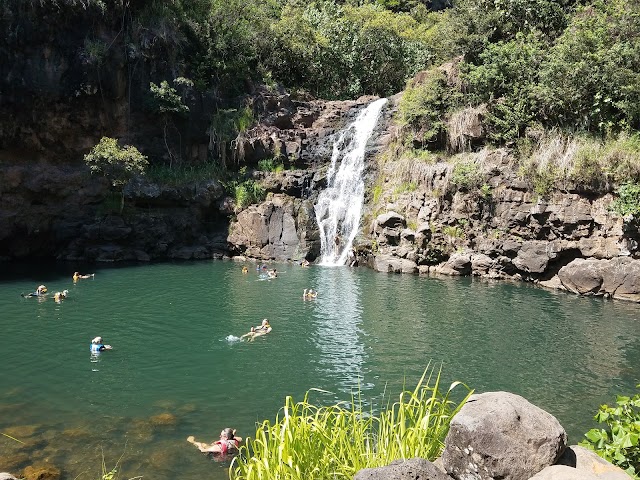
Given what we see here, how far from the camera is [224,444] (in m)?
8.42

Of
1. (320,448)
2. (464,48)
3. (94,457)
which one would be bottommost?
(94,457)

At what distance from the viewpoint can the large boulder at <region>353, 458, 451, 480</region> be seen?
4.19 meters

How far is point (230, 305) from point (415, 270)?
1065 centimetres

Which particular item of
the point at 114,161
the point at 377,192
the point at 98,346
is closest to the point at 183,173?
the point at 114,161

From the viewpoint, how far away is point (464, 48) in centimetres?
3008

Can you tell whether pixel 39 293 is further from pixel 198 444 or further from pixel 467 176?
pixel 467 176

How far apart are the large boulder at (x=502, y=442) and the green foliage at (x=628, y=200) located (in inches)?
747

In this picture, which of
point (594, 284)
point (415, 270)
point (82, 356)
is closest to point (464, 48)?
point (415, 270)

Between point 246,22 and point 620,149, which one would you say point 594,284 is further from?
point 246,22

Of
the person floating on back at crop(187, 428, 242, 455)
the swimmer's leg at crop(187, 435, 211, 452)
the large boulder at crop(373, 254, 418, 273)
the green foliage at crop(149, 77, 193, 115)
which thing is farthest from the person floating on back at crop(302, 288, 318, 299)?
the green foliage at crop(149, 77, 193, 115)

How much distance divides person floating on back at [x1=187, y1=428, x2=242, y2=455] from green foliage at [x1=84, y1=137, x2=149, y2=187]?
24070 mm

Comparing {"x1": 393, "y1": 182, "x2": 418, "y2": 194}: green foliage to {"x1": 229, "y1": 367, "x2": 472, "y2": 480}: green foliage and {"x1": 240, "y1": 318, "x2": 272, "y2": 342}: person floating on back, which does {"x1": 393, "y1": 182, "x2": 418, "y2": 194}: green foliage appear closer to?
{"x1": 240, "y1": 318, "x2": 272, "y2": 342}: person floating on back

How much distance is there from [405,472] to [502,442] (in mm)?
866

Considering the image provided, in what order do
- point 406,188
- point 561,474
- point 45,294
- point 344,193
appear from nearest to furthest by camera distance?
1. point 561,474
2. point 45,294
3. point 406,188
4. point 344,193
